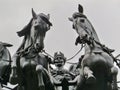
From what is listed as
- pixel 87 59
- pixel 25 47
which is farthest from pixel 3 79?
pixel 87 59

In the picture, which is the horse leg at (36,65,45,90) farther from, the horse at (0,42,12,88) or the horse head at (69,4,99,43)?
the horse at (0,42,12,88)

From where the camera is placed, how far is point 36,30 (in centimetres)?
1125

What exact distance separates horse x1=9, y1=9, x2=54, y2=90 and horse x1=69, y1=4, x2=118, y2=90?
2.39 ft

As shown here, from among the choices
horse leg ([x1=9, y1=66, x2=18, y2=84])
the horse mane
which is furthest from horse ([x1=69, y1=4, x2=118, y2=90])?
horse leg ([x1=9, y1=66, x2=18, y2=84])

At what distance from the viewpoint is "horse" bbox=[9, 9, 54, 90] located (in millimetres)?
10969

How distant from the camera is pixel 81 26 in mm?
11203

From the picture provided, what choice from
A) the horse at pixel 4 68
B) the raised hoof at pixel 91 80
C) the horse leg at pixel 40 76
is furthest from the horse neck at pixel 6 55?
Result: the raised hoof at pixel 91 80

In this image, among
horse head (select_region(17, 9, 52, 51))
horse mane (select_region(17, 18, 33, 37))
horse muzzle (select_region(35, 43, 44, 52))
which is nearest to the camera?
horse muzzle (select_region(35, 43, 44, 52))

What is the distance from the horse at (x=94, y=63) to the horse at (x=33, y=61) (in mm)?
728

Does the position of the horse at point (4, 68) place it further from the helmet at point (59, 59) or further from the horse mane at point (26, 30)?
the helmet at point (59, 59)

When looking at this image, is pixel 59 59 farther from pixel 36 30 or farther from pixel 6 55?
pixel 36 30

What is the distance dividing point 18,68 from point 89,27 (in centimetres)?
172

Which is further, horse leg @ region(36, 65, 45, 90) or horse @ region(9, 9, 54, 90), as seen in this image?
horse @ region(9, 9, 54, 90)

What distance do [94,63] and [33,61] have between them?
1.31 metres
